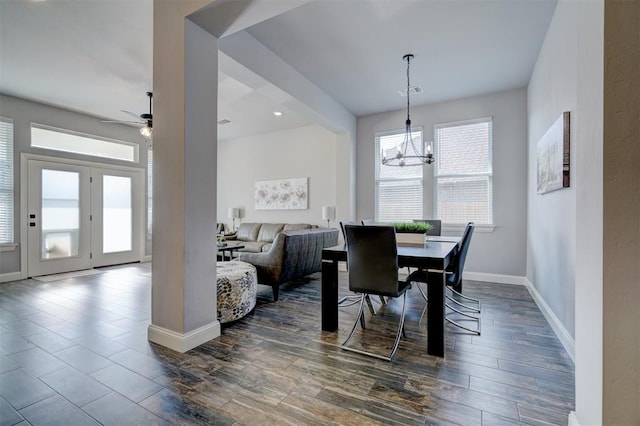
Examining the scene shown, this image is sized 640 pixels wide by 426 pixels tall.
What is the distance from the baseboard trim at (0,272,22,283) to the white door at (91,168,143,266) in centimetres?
109

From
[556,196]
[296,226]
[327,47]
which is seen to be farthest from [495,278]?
[327,47]

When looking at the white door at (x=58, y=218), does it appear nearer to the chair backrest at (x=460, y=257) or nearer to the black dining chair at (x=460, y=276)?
the black dining chair at (x=460, y=276)

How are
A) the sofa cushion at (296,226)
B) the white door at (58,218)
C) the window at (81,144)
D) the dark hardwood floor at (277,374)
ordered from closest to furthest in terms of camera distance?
1. the dark hardwood floor at (277,374)
2. the white door at (58,218)
3. the window at (81,144)
4. the sofa cushion at (296,226)

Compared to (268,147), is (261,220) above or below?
below

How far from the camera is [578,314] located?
4.63ft

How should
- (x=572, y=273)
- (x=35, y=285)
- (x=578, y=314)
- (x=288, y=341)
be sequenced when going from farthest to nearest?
(x=35, y=285)
(x=288, y=341)
(x=572, y=273)
(x=578, y=314)

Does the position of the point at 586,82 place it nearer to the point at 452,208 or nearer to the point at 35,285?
the point at 452,208

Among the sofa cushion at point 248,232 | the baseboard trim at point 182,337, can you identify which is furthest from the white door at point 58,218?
the baseboard trim at point 182,337

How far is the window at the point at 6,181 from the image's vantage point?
4617 mm

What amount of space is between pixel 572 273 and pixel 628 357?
1.44m

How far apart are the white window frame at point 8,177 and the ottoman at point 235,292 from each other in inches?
162

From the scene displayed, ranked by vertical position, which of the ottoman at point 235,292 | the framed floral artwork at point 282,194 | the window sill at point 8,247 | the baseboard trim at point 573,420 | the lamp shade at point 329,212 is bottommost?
the baseboard trim at point 573,420

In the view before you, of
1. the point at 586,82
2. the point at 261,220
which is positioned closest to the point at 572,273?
the point at 586,82

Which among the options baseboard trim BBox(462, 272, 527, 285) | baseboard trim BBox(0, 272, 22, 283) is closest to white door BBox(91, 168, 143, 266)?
baseboard trim BBox(0, 272, 22, 283)
